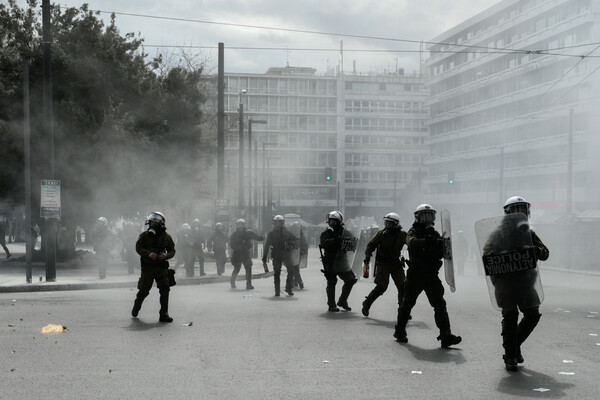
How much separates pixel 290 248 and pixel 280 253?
0.21 meters

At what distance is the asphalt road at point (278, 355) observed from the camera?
6188 mm

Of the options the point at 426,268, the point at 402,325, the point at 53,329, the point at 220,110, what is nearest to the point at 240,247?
the point at 53,329

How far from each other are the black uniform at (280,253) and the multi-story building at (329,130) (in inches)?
2979

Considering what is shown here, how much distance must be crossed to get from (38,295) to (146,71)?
1303cm

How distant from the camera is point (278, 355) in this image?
25.6 ft

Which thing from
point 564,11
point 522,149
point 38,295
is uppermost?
point 564,11

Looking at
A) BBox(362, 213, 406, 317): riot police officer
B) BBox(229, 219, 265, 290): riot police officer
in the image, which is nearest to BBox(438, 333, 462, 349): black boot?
BBox(362, 213, 406, 317): riot police officer

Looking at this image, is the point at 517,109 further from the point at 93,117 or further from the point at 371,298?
the point at 371,298

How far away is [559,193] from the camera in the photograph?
152 ft

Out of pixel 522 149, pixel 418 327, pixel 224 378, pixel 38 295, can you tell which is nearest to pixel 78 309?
pixel 38 295

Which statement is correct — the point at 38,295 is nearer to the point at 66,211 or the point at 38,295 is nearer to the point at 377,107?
the point at 66,211

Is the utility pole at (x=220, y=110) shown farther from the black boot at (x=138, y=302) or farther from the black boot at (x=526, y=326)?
the black boot at (x=526, y=326)

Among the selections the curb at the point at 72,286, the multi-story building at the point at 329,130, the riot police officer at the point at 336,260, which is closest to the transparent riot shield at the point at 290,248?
the riot police officer at the point at 336,260

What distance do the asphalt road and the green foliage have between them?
1114 cm
